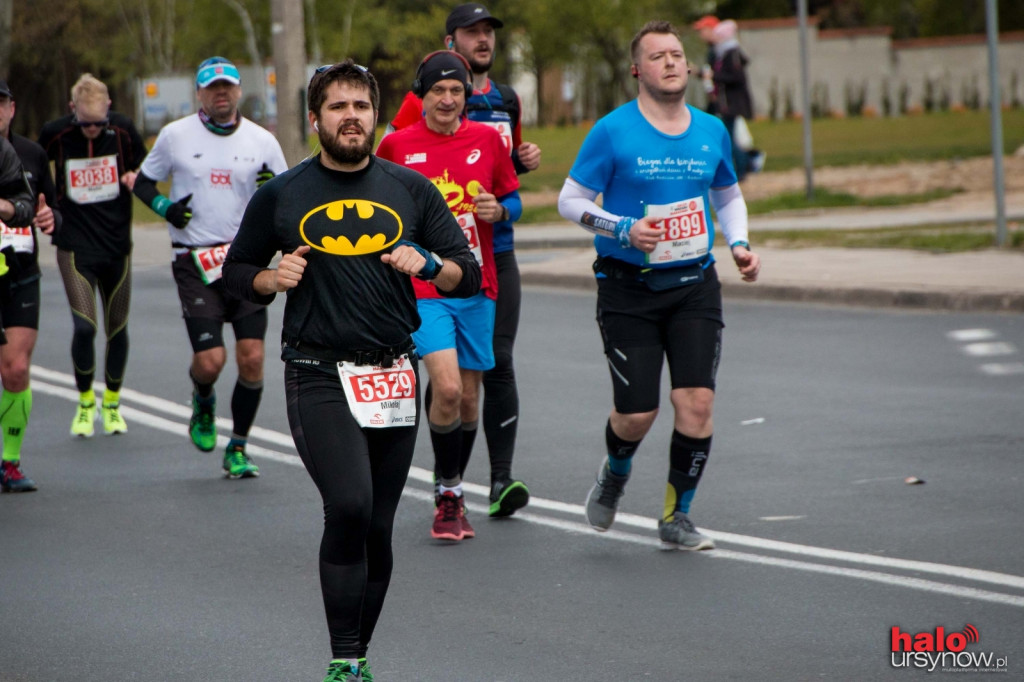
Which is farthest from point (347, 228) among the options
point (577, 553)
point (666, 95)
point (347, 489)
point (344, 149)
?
point (577, 553)

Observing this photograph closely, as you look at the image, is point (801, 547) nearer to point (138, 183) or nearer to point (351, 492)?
point (351, 492)

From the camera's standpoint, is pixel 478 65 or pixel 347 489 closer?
pixel 347 489

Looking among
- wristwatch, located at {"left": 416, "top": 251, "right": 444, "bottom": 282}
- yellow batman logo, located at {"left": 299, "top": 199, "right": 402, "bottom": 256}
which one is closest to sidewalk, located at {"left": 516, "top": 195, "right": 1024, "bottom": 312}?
wristwatch, located at {"left": 416, "top": 251, "right": 444, "bottom": 282}

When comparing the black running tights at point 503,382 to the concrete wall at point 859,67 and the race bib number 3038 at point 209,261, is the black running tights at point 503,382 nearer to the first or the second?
the race bib number 3038 at point 209,261

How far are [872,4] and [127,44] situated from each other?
32.9m

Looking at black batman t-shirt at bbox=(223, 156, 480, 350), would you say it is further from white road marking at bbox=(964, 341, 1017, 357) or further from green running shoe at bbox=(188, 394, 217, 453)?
white road marking at bbox=(964, 341, 1017, 357)

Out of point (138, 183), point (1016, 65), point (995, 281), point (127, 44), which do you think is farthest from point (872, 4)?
point (138, 183)

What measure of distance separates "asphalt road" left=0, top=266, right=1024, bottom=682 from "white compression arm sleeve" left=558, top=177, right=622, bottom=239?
4.55 feet

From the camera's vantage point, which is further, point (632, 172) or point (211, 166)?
point (211, 166)

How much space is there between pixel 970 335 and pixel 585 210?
650 centimetres

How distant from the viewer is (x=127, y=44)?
6850cm

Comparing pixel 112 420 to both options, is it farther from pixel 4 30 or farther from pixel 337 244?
pixel 4 30

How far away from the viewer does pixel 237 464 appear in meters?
8.34

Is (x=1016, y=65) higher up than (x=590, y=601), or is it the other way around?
(x=1016, y=65)
